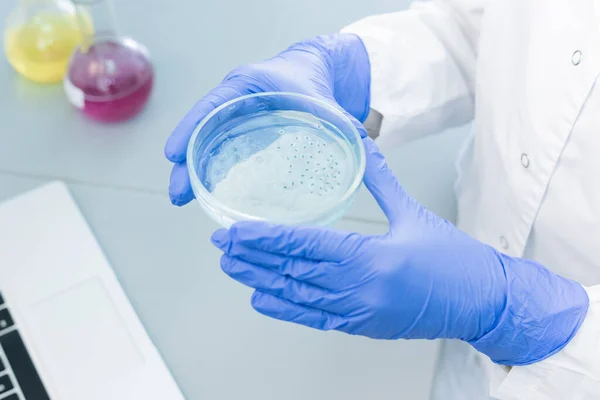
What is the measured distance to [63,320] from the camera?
100 centimetres

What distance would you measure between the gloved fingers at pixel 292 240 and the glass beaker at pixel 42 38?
27.6 inches

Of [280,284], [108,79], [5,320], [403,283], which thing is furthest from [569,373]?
[108,79]

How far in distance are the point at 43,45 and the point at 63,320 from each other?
0.53 m

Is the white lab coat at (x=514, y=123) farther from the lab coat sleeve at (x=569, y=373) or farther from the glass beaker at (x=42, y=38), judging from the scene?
the glass beaker at (x=42, y=38)

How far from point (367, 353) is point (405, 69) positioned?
418 millimetres

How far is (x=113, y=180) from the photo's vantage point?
1.18 m

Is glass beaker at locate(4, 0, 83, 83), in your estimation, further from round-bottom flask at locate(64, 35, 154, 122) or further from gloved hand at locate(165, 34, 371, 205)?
gloved hand at locate(165, 34, 371, 205)

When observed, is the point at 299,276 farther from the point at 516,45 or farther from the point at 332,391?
the point at 516,45

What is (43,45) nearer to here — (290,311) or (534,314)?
(290,311)

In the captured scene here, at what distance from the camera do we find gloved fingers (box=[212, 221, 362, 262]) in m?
0.69

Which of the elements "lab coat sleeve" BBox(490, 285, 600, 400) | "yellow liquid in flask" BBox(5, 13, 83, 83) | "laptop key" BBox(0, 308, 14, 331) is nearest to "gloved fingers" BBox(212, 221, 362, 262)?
"lab coat sleeve" BBox(490, 285, 600, 400)

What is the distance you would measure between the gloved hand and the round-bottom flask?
0.34m

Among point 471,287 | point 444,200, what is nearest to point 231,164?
point 471,287

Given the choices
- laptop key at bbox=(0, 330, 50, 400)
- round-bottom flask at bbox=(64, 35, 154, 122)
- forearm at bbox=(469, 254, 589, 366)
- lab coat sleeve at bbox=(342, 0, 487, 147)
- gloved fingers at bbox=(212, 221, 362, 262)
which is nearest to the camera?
gloved fingers at bbox=(212, 221, 362, 262)
